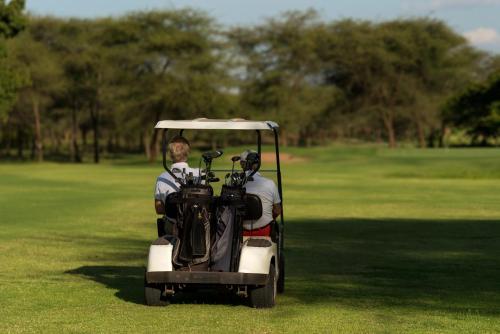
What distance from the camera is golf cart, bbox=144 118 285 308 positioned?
1120 centimetres

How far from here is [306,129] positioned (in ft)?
367

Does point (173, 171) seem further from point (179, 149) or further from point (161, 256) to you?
point (161, 256)

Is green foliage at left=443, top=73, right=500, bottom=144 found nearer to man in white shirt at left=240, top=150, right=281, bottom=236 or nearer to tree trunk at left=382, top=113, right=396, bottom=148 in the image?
tree trunk at left=382, top=113, right=396, bottom=148

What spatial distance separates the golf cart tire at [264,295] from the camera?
37.5 ft

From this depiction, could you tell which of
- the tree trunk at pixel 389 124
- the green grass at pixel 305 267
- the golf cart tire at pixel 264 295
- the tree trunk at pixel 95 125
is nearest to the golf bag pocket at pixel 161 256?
the green grass at pixel 305 267

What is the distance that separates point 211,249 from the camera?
11461 mm

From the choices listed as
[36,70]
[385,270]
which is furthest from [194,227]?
[36,70]

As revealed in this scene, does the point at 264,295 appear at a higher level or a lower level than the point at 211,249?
lower

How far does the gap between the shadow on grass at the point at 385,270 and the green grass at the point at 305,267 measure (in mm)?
19

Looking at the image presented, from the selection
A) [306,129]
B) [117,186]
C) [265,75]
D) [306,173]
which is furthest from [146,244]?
[306,129]

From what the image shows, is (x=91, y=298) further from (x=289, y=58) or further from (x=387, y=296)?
(x=289, y=58)

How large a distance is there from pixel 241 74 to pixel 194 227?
91.7 m

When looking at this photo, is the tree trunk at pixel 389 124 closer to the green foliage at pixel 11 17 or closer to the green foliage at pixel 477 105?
the green foliage at pixel 477 105

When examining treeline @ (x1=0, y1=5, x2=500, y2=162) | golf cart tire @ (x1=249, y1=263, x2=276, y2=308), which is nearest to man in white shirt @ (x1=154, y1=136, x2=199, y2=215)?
golf cart tire @ (x1=249, y1=263, x2=276, y2=308)
